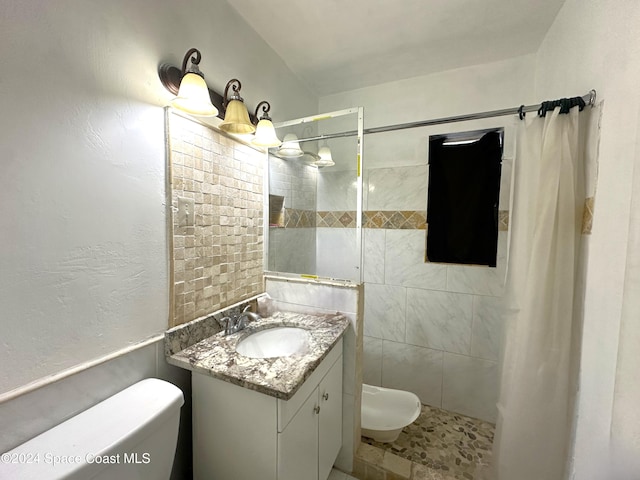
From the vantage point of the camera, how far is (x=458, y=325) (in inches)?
70.9

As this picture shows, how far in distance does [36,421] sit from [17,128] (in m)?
0.76

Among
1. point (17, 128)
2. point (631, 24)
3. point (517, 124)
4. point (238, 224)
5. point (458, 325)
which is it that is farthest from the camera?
point (458, 325)

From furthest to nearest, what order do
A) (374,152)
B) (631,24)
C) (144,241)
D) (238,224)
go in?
(374,152)
(238,224)
(144,241)
(631,24)

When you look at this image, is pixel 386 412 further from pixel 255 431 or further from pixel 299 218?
pixel 299 218

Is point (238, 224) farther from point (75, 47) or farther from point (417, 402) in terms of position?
point (417, 402)

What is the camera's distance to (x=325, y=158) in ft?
5.30

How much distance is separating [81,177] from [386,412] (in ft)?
6.80

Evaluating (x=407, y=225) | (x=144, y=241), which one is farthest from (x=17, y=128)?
(x=407, y=225)

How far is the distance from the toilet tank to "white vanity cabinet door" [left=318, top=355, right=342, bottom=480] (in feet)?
1.82

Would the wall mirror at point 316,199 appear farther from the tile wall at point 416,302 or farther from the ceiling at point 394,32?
the ceiling at point 394,32

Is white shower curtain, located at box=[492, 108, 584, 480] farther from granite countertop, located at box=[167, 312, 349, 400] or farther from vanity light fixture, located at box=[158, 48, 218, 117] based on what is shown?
vanity light fixture, located at box=[158, 48, 218, 117]

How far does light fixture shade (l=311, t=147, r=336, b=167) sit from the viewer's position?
5.22ft

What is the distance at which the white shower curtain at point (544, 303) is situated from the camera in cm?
101

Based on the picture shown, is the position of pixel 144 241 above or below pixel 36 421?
above
